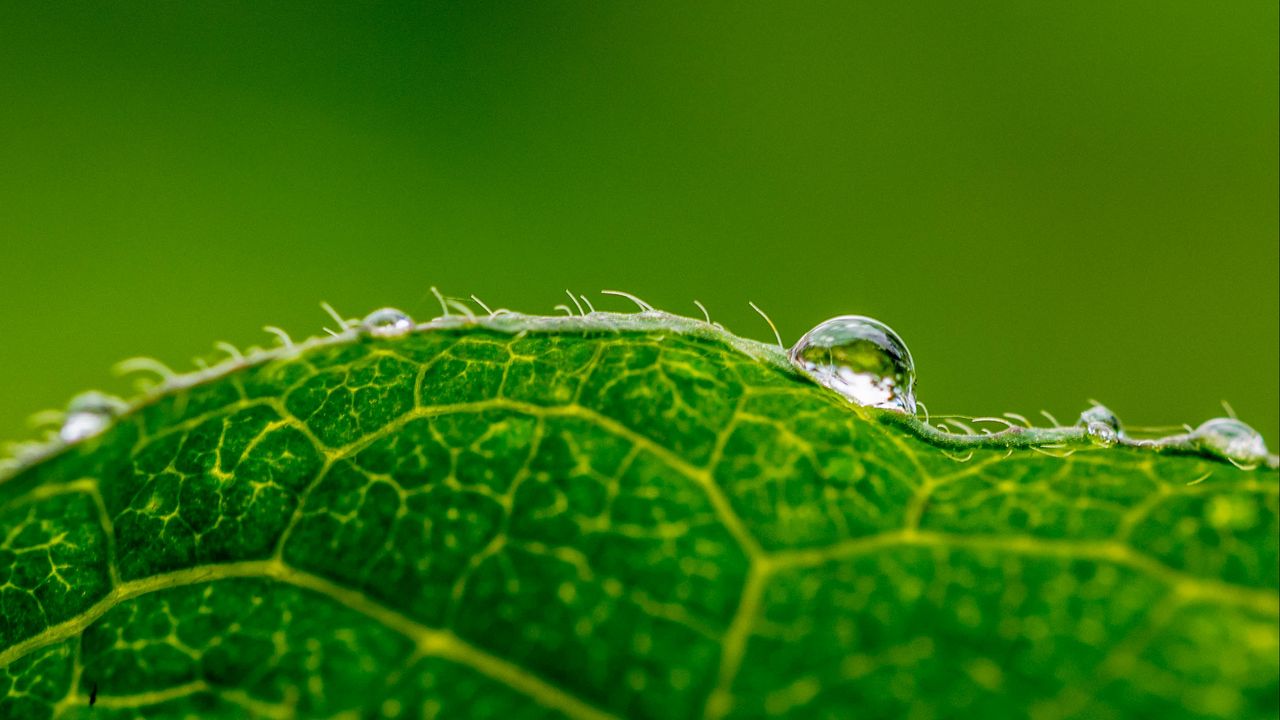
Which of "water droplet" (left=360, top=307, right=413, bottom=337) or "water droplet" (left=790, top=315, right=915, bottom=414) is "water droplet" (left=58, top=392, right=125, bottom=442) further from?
"water droplet" (left=790, top=315, right=915, bottom=414)

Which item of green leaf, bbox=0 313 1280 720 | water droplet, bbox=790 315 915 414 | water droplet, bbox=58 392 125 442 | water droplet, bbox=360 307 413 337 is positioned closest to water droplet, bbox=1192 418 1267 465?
green leaf, bbox=0 313 1280 720

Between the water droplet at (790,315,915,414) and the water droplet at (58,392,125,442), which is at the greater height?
the water droplet at (790,315,915,414)

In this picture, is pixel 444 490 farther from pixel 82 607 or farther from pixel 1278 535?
pixel 1278 535

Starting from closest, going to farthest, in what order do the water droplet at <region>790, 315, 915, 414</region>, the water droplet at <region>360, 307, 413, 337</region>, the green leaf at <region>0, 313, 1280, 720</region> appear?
the green leaf at <region>0, 313, 1280, 720</region> < the water droplet at <region>360, 307, 413, 337</region> < the water droplet at <region>790, 315, 915, 414</region>

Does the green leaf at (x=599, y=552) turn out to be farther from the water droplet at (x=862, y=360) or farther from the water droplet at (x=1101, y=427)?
the water droplet at (x=862, y=360)

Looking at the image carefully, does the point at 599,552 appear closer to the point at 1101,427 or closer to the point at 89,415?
the point at 1101,427

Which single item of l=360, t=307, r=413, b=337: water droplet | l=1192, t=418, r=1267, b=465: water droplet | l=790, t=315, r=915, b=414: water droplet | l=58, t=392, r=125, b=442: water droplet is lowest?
l=58, t=392, r=125, b=442: water droplet
